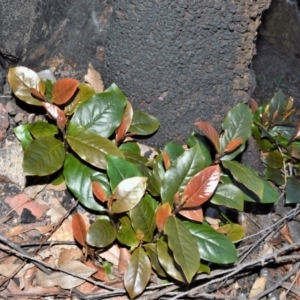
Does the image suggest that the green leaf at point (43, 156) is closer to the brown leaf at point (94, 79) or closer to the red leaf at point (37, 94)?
the red leaf at point (37, 94)

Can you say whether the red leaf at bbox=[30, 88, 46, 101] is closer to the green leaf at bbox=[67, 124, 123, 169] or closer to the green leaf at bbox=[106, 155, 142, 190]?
the green leaf at bbox=[67, 124, 123, 169]

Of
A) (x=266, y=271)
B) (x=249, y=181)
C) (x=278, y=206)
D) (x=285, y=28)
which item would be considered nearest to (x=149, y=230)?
(x=249, y=181)

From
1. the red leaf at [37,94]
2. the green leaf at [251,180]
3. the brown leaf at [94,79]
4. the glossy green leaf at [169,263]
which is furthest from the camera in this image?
the brown leaf at [94,79]

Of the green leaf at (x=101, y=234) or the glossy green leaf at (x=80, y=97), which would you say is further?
the glossy green leaf at (x=80, y=97)

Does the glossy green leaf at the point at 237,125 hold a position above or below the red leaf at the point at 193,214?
above

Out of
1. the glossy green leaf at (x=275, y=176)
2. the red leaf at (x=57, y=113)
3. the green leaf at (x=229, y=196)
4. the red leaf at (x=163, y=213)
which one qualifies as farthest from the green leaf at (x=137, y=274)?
the glossy green leaf at (x=275, y=176)

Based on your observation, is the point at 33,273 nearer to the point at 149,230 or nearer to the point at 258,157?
the point at 149,230
